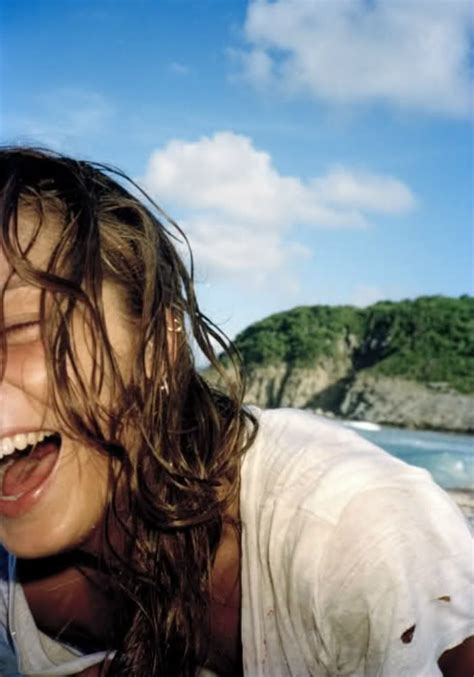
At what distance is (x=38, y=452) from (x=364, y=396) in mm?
53462

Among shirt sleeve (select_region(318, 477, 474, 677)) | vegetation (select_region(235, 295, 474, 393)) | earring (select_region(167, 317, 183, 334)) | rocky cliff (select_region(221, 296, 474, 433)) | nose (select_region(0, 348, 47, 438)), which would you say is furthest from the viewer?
vegetation (select_region(235, 295, 474, 393))

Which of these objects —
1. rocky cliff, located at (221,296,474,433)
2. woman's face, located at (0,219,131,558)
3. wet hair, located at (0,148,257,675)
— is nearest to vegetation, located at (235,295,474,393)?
rocky cliff, located at (221,296,474,433)

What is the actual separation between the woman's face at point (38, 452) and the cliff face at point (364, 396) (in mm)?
40808

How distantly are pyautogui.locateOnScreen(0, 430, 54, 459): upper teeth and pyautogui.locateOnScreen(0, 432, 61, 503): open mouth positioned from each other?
4cm

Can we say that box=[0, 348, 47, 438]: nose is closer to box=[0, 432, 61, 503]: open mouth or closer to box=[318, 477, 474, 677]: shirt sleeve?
box=[0, 432, 61, 503]: open mouth

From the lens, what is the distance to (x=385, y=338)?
62219mm

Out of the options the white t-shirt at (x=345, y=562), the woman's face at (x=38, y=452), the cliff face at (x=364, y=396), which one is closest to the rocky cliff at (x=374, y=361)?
the cliff face at (x=364, y=396)

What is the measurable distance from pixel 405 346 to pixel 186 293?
191ft

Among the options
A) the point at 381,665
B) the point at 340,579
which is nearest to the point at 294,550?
the point at 340,579

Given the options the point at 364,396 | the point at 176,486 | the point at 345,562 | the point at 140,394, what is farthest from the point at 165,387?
the point at 364,396

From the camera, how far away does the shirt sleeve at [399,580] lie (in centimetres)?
130

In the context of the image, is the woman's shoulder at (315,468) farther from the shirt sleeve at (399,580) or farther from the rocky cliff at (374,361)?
the rocky cliff at (374,361)

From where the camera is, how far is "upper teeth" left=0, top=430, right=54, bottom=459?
1.47 metres

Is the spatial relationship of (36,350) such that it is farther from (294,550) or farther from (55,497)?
(294,550)
